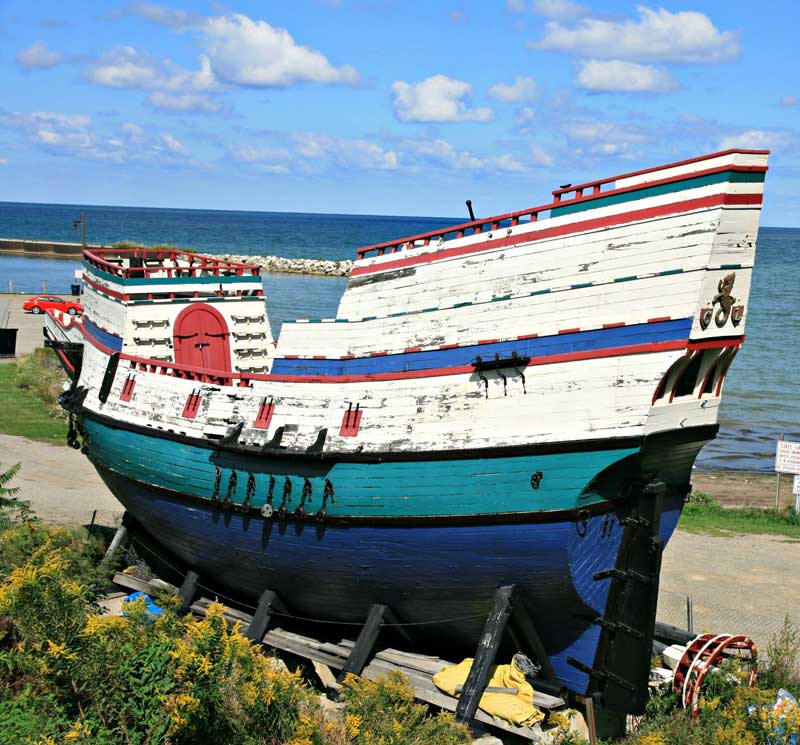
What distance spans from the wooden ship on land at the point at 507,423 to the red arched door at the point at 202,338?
3.39 metres

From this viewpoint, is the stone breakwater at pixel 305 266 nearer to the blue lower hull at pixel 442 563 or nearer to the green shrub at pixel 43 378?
the green shrub at pixel 43 378

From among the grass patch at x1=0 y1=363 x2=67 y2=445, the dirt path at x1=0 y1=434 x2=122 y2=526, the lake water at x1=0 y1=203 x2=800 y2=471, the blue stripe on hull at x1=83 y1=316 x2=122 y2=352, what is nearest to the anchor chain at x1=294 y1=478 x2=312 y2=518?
the blue stripe on hull at x1=83 y1=316 x2=122 y2=352

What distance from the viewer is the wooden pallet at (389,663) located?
1205 cm

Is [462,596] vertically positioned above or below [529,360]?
below

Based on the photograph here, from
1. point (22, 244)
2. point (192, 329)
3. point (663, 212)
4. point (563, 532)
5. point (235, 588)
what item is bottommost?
point (235, 588)

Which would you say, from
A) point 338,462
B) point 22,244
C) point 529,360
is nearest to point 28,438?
point 338,462

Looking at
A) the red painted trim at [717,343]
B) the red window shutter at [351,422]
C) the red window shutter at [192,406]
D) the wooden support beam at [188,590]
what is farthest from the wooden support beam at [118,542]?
the red painted trim at [717,343]

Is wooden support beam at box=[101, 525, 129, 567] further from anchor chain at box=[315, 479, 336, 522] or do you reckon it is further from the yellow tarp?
the yellow tarp

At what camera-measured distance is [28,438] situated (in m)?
28.9

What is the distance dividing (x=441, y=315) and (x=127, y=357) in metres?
6.47

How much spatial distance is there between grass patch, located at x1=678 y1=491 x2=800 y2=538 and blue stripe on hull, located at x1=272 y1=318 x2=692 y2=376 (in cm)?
1261

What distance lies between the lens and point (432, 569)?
12.7 meters

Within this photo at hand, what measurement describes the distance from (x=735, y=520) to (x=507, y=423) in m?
14.8

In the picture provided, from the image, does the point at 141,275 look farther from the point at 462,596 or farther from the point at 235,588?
the point at 462,596
